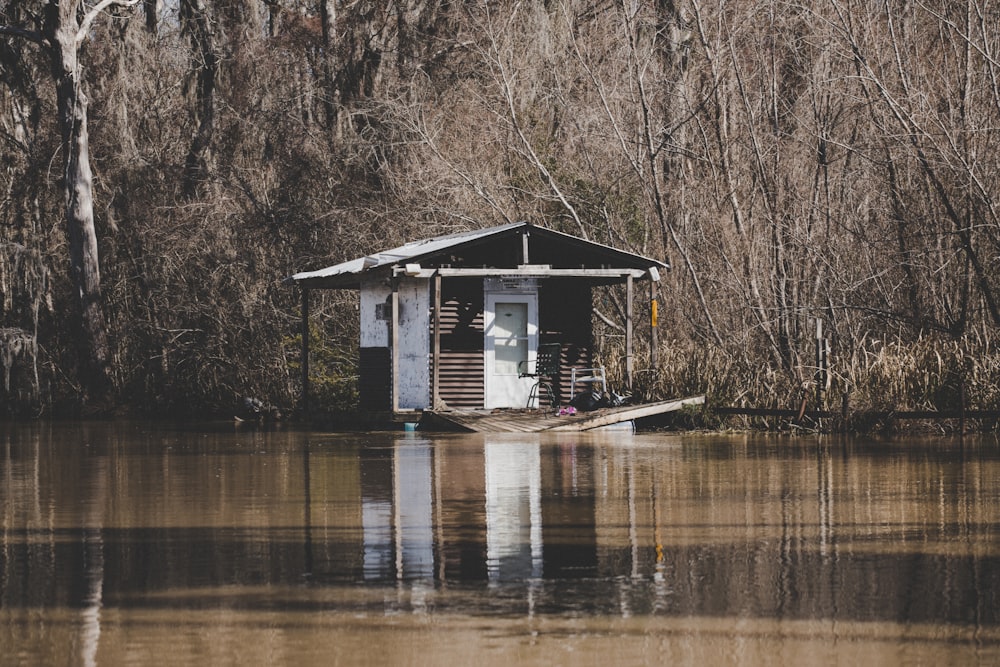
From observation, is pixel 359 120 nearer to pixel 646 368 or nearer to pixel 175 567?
pixel 646 368

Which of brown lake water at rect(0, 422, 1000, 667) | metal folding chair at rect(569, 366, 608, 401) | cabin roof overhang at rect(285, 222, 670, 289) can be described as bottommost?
brown lake water at rect(0, 422, 1000, 667)

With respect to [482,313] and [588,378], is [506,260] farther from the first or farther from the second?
[588,378]

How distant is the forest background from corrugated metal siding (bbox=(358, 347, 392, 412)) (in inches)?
179

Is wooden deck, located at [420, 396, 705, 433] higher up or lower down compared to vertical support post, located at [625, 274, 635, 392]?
lower down

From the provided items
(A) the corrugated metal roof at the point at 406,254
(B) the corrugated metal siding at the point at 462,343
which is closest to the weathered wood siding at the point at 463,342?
(B) the corrugated metal siding at the point at 462,343

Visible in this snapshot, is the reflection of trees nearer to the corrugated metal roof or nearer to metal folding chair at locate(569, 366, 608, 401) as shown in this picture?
the corrugated metal roof

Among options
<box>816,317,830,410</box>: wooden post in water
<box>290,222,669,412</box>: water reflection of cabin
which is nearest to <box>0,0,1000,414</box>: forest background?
<box>816,317,830,410</box>: wooden post in water

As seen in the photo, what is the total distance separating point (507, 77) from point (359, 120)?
27.2 feet

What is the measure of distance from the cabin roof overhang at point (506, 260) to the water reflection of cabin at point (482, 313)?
0.03 m

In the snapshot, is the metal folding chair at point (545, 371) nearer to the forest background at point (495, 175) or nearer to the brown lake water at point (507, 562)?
the forest background at point (495, 175)

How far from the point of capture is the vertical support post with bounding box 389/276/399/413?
29.7 meters

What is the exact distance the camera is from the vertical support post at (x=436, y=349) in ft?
96.1

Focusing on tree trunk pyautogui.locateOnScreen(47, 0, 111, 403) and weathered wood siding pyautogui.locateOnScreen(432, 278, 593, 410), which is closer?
weathered wood siding pyautogui.locateOnScreen(432, 278, 593, 410)

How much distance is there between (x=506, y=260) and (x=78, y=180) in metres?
15.2
